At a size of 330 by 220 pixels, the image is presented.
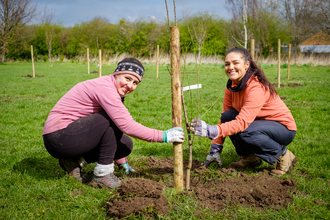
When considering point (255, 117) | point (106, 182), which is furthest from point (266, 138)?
point (106, 182)

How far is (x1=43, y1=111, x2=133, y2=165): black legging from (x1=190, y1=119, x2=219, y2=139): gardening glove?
30.9 inches

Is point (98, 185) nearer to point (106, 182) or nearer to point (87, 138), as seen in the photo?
point (106, 182)

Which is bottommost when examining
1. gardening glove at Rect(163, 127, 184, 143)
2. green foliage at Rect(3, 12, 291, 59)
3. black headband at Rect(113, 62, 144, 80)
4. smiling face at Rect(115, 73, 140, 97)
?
gardening glove at Rect(163, 127, 184, 143)

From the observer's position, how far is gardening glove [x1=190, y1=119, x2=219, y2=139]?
241 cm

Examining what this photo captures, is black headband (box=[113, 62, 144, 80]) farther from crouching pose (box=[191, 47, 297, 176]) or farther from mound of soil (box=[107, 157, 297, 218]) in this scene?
mound of soil (box=[107, 157, 297, 218])

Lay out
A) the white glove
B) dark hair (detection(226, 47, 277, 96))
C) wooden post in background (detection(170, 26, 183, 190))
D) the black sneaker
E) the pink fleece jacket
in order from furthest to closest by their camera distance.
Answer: the white glove
dark hair (detection(226, 47, 277, 96))
the black sneaker
the pink fleece jacket
wooden post in background (detection(170, 26, 183, 190))

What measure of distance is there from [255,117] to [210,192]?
1.01 m

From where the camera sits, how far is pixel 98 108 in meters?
2.61

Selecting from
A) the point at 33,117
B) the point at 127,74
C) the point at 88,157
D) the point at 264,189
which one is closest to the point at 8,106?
the point at 33,117

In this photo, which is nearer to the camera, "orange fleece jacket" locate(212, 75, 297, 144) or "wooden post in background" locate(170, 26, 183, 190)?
"wooden post in background" locate(170, 26, 183, 190)

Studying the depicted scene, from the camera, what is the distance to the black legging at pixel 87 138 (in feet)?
8.19

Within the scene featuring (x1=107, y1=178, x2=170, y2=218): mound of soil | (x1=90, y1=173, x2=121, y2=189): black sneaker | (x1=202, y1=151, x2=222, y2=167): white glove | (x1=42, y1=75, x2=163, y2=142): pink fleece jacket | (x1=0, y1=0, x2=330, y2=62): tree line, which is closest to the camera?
(x1=107, y1=178, x2=170, y2=218): mound of soil

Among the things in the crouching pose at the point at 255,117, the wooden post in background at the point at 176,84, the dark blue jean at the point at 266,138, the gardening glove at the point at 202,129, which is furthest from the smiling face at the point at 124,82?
the dark blue jean at the point at 266,138

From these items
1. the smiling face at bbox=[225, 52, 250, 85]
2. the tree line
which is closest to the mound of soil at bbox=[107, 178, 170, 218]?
the smiling face at bbox=[225, 52, 250, 85]
